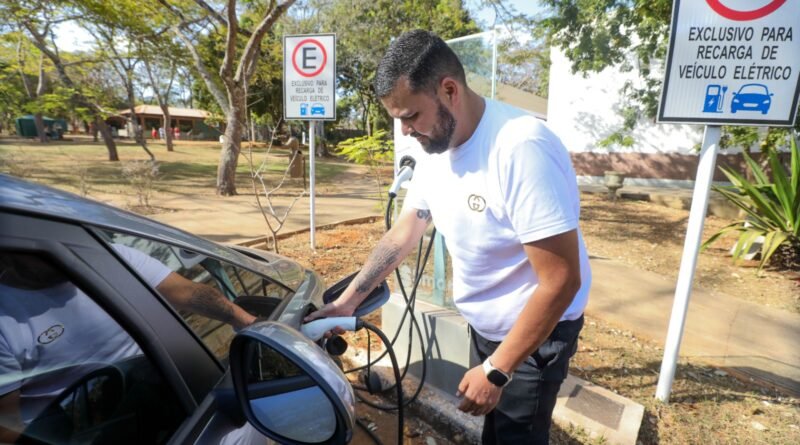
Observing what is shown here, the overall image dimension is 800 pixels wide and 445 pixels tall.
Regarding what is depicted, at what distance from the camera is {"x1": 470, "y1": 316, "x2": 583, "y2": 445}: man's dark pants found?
4.99 feet

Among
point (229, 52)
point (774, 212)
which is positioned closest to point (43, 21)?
point (229, 52)

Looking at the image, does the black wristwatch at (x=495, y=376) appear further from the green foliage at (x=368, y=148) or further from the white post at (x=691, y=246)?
the green foliage at (x=368, y=148)

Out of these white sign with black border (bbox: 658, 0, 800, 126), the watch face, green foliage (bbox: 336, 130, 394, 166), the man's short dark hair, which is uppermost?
white sign with black border (bbox: 658, 0, 800, 126)

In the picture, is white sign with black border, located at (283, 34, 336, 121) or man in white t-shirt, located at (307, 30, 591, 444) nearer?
man in white t-shirt, located at (307, 30, 591, 444)

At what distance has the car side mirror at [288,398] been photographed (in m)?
0.94

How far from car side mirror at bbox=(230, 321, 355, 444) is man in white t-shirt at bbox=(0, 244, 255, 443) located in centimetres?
24

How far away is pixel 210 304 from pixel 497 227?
2.81 feet

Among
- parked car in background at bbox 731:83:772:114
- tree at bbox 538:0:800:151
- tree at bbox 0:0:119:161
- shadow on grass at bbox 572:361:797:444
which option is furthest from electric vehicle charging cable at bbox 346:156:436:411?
tree at bbox 0:0:119:161

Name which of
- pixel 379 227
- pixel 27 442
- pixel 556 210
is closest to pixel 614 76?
pixel 379 227

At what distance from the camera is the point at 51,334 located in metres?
0.91

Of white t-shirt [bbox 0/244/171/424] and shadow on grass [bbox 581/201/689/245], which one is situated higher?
white t-shirt [bbox 0/244/171/424]

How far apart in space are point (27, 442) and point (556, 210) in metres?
1.22

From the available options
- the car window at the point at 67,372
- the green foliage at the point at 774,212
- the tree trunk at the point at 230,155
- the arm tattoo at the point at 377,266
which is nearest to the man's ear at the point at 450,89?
the arm tattoo at the point at 377,266

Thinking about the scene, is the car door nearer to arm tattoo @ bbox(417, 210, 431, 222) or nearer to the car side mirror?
the car side mirror
